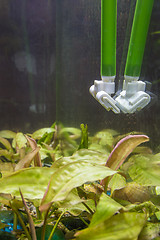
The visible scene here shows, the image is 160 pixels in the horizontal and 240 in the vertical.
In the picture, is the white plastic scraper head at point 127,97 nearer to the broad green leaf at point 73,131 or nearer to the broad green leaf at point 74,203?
the broad green leaf at point 74,203

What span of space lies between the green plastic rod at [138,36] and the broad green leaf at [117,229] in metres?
0.34

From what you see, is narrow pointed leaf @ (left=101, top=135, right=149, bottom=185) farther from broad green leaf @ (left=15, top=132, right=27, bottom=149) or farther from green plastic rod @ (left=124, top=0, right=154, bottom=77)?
broad green leaf @ (left=15, top=132, right=27, bottom=149)

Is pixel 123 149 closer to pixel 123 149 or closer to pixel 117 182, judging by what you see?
pixel 123 149

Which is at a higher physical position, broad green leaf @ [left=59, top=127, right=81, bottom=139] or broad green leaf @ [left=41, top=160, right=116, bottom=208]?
broad green leaf @ [left=41, top=160, right=116, bottom=208]

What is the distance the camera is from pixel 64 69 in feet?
3.62

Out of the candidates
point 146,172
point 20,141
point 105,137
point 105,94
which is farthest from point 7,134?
point 146,172

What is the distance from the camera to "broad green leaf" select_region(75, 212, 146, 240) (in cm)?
40

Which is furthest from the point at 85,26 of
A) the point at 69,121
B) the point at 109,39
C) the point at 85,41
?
the point at 69,121

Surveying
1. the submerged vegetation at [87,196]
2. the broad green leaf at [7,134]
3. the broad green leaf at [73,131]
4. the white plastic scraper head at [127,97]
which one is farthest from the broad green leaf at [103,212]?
the broad green leaf at [7,134]

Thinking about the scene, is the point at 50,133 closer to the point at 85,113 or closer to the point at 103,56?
the point at 85,113

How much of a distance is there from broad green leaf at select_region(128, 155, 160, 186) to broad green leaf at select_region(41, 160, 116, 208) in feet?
0.41

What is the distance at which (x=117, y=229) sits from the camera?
41 centimetres

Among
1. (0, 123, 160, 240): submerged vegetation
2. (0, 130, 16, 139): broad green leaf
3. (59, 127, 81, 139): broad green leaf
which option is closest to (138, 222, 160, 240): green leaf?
(0, 123, 160, 240): submerged vegetation

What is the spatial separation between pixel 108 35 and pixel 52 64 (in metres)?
0.63
